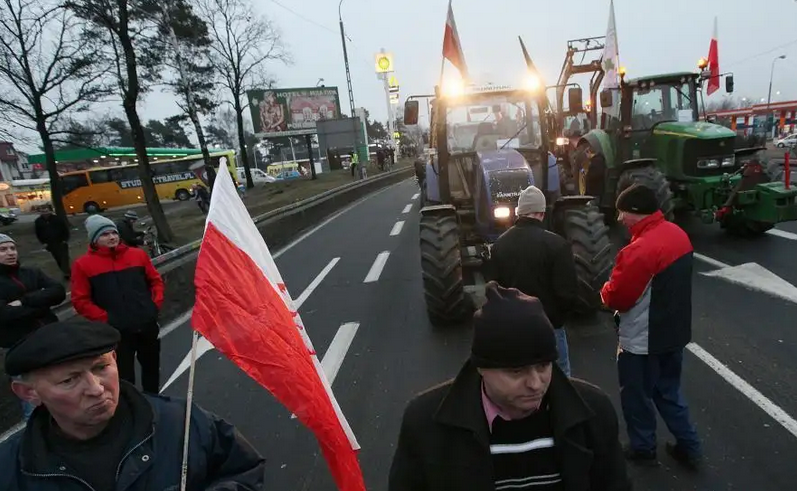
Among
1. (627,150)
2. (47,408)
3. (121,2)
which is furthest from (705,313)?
(121,2)

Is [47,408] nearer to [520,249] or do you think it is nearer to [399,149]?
[520,249]

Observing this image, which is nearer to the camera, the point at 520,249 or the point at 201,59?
the point at 520,249

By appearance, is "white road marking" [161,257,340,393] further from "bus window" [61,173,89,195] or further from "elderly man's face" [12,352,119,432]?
"bus window" [61,173,89,195]

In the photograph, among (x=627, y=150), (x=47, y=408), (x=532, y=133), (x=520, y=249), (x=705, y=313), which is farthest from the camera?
(x=627, y=150)

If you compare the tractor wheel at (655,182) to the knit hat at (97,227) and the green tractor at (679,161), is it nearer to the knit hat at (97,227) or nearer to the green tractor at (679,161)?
the green tractor at (679,161)

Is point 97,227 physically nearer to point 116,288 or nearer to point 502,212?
point 116,288

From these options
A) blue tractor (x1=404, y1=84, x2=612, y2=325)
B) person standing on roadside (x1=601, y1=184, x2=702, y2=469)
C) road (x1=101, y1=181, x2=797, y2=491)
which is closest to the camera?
person standing on roadside (x1=601, y1=184, x2=702, y2=469)

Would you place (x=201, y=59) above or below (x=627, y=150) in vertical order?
above

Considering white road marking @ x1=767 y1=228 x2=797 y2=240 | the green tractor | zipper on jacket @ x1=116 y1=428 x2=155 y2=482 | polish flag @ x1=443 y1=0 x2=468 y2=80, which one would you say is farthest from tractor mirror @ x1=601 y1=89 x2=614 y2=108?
zipper on jacket @ x1=116 y1=428 x2=155 y2=482

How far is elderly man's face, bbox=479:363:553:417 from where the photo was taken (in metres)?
1.45

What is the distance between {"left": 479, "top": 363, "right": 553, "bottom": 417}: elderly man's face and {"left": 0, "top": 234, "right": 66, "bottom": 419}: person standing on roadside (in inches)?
162

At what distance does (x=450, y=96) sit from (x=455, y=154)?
90cm

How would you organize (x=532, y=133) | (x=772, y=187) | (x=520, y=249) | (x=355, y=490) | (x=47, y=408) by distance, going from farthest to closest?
(x=772, y=187), (x=532, y=133), (x=520, y=249), (x=355, y=490), (x=47, y=408)

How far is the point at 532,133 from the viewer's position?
23.8 ft
